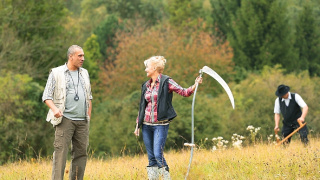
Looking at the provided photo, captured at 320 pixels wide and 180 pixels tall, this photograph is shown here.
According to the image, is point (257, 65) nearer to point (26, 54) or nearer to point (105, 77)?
point (105, 77)

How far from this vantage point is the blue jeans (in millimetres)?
6805

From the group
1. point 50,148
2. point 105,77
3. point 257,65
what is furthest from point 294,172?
point 257,65

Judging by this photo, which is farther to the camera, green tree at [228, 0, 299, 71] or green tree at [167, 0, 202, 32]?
green tree at [167, 0, 202, 32]

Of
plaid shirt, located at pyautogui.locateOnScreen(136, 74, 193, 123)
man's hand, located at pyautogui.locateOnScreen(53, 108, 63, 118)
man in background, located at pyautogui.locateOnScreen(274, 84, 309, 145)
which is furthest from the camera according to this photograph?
man in background, located at pyautogui.locateOnScreen(274, 84, 309, 145)

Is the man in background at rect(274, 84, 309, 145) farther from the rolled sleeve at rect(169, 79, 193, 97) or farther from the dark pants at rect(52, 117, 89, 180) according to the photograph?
the dark pants at rect(52, 117, 89, 180)

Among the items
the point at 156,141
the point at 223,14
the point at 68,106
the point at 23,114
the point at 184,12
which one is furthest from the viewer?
the point at 184,12

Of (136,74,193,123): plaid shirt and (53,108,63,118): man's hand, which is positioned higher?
(136,74,193,123): plaid shirt

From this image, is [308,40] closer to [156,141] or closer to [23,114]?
[23,114]

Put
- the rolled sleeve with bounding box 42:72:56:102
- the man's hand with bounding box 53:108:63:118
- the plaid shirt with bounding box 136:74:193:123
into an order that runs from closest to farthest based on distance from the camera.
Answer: the man's hand with bounding box 53:108:63:118, the rolled sleeve with bounding box 42:72:56:102, the plaid shirt with bounding box 136:74:193:123

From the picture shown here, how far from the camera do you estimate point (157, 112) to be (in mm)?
6848

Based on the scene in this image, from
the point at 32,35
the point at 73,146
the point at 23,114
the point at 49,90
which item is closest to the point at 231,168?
the point at 73,146

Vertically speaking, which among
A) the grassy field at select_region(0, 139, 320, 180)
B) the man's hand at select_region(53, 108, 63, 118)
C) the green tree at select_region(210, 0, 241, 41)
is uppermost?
the green tree at select_region(210, 0, 241, 41)

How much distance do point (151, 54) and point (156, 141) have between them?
1137 inches

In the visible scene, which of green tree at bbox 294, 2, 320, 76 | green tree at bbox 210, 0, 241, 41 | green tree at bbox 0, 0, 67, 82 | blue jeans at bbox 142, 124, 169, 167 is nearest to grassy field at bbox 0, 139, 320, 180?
blue jeans at bbox 142, 124, 169, 167
